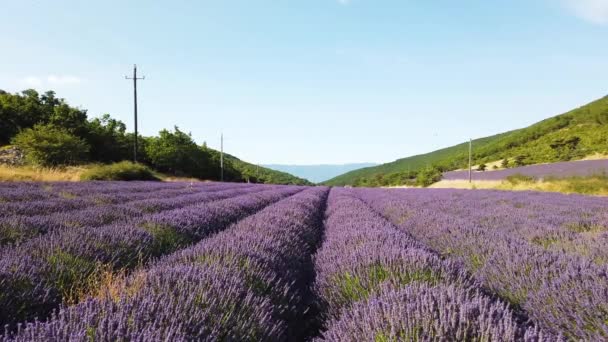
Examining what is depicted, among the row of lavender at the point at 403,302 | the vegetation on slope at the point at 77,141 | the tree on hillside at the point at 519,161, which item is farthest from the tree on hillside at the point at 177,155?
the row of lavender at the point at 403,302

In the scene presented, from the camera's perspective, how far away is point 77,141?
90.0 ft

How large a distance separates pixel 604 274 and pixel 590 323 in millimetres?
471

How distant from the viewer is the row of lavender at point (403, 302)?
5.28ft

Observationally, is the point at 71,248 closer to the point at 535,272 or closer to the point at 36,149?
the point at 535,272

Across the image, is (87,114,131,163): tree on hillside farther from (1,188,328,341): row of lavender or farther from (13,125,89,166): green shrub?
(1,188,328,341): row of lavender

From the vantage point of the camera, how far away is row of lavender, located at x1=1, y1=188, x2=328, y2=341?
1.48 m

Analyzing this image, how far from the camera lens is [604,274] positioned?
2.48m

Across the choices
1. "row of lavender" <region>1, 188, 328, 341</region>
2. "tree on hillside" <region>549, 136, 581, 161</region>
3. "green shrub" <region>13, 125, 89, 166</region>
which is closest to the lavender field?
"row of lavender" <region>1, 188, 328, 341</region>

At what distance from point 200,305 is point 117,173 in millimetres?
22504

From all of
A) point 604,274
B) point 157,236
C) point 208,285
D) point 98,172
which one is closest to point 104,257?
point 157,236

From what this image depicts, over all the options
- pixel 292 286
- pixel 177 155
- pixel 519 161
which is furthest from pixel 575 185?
pixel 177 155

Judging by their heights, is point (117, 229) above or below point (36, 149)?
below

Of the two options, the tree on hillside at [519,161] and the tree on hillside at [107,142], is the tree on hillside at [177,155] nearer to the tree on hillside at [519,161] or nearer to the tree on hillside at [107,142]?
the tree on hillside at [107,142]

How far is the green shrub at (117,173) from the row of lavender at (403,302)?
1959cm
